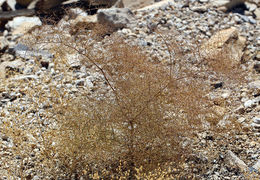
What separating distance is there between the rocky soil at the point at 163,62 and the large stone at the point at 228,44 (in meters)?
0.02

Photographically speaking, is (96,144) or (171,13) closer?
(96,144)

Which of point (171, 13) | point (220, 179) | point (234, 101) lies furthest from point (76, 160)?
point (171, 13)

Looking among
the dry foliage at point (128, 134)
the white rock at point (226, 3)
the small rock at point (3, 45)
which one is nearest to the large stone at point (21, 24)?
the small rock at point (3, 45)

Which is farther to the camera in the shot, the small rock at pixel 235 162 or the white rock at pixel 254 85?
the white rock at pixel 254 85

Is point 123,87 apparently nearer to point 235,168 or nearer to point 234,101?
point 235,168

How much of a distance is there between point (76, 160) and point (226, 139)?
1.90 metres

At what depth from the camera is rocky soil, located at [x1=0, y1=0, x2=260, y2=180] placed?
12.6 ft

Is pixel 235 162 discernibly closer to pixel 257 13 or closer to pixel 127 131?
pixel 127 131

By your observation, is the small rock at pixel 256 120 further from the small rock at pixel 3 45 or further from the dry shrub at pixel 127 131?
the small rock at pixel 3 45

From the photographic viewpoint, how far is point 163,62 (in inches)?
215

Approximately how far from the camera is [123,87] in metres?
3.85

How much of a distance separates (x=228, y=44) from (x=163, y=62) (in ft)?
4.58

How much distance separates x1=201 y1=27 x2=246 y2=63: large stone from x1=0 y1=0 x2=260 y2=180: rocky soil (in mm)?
18

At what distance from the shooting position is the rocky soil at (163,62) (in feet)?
→ 12.6
